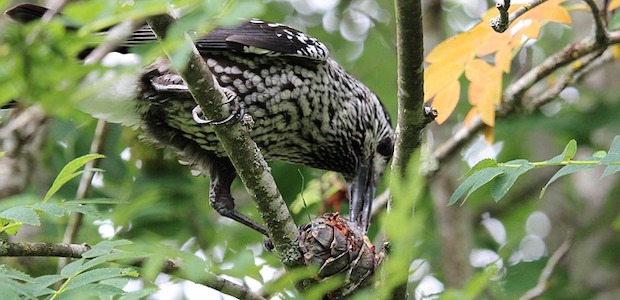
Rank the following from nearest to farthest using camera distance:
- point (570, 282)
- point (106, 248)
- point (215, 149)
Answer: point (106, 248), point (215, 149), point (570, 282)

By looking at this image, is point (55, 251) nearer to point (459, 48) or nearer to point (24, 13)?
point (24, 13)

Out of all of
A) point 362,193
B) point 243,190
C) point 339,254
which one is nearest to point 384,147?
point 362,193

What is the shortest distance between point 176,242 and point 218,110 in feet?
6.54

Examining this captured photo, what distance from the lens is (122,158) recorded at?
457 cm

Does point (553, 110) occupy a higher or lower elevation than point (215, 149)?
lower

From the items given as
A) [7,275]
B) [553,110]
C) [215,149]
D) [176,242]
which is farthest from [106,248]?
[553,110]

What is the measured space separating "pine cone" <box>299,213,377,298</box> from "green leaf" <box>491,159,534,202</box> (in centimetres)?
56

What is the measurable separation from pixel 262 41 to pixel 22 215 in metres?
1.50

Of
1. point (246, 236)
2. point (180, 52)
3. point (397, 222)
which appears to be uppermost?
A: point (180, 52)

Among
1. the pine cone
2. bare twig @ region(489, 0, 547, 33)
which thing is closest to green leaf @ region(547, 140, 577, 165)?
bare twig @ region(489, 0, 547, 33)

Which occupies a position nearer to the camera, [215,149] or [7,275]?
[7,275]

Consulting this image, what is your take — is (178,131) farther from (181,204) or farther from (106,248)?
(106,248)

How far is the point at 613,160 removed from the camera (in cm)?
224

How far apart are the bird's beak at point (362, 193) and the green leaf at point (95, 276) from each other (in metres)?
1.87
